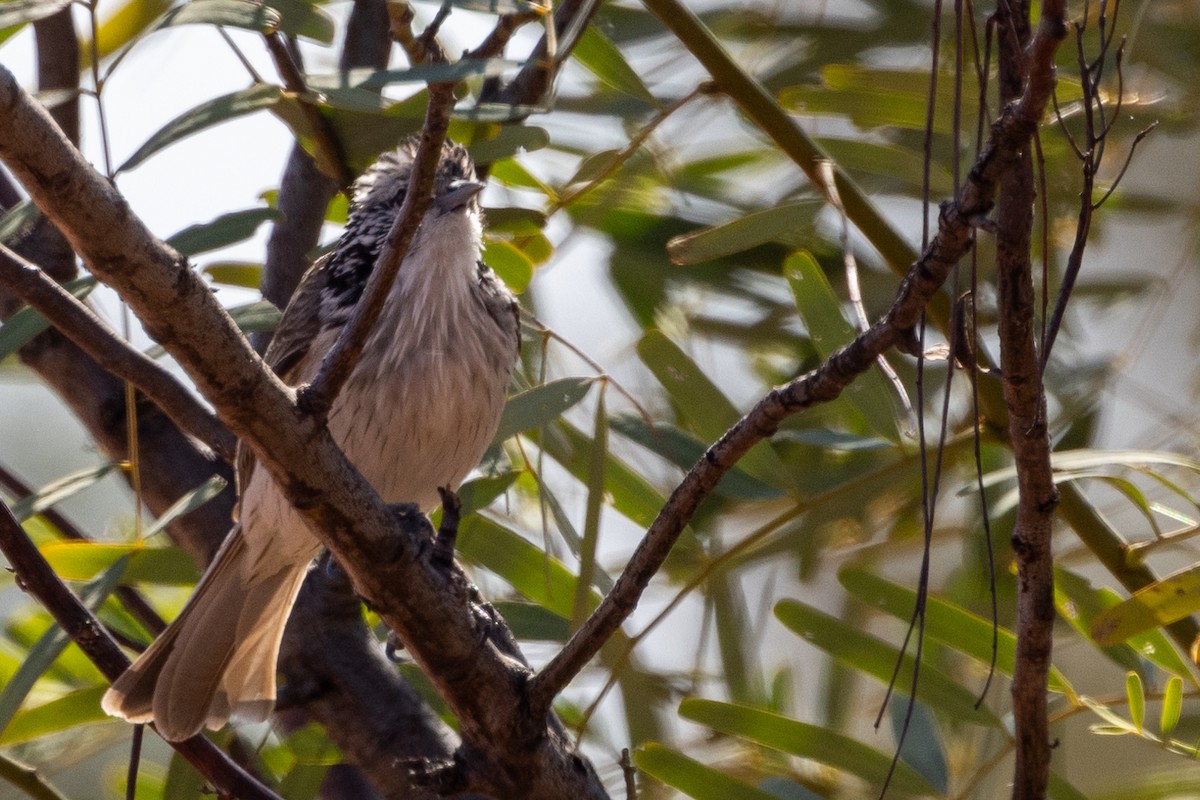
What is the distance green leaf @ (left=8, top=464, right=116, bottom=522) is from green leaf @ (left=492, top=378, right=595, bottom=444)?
3.00 ft

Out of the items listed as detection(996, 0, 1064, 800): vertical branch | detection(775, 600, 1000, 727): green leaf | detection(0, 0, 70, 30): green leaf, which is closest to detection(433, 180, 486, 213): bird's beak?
detection(0, 0, 70, 30): green leaf

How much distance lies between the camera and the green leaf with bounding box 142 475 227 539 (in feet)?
9.48

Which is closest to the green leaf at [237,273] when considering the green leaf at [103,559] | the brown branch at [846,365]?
the green leaf at [103,559]

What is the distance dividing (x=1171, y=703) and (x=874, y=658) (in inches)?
21.5

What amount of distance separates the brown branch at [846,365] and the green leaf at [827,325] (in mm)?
840

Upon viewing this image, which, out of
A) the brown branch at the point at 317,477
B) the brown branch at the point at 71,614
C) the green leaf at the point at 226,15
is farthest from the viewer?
the green leaf at the point at 226,15

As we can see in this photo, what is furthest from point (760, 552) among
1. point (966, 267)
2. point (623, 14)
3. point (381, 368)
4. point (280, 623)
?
point (623, 14)

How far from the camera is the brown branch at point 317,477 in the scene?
5.63 ft

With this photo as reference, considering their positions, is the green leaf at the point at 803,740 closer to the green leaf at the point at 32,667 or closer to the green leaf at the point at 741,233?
the green leaf at the point at 741,233

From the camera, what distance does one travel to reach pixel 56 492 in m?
2.97

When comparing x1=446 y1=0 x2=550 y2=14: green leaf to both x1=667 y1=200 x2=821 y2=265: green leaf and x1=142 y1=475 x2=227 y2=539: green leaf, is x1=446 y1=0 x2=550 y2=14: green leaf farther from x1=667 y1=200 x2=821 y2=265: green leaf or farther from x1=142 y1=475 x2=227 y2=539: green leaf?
x1=142 y1=475 x2=227 y2=539: green leaf

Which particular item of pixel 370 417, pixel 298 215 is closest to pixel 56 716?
pixel 370 417

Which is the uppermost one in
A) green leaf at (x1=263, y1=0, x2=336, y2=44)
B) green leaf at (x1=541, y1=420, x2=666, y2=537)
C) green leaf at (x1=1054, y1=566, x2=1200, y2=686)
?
green leaf at (x1=263, y1=0, x2=336, y2=44)

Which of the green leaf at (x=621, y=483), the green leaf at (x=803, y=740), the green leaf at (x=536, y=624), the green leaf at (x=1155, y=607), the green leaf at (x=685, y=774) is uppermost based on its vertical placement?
the green leaf at (x=621, y=483)
